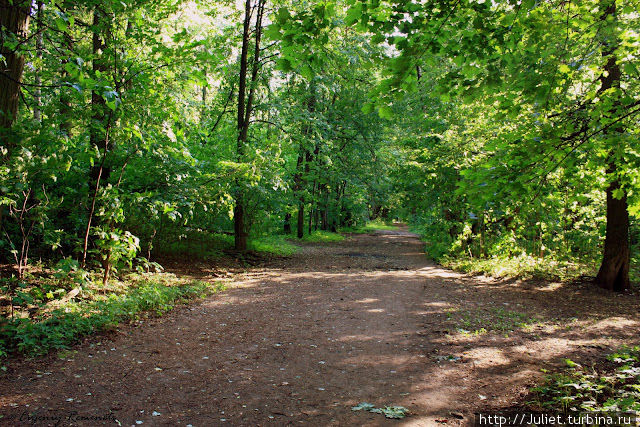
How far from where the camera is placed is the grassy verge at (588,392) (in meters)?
2.98

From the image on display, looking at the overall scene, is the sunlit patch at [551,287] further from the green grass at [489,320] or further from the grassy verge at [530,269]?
the green grass at [489,320]

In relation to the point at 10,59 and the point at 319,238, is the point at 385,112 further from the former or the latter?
the point at 319,238

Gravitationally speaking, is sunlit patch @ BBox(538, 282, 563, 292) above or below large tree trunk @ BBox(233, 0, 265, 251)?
below

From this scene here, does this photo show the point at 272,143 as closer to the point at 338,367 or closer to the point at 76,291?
the point at 76,291

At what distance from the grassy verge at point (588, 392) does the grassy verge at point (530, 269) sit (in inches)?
265

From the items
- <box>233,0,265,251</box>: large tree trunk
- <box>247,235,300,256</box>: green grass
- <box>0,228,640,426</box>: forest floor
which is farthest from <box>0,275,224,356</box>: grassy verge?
<box>247,235,300,256</box>: green grass

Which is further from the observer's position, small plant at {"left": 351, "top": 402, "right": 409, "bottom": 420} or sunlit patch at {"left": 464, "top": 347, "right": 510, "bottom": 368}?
sunlit patch at {"left": 464, "top": 347, "right": 510, "bottom": 368}

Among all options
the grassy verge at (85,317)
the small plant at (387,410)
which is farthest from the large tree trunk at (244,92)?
the small plant at (387,410)

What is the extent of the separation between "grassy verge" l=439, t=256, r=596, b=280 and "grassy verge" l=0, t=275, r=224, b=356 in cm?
798

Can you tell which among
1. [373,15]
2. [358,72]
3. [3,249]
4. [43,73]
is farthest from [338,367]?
[358,72]

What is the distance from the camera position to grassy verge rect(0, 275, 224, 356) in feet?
14.4

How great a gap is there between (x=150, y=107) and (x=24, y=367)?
4290 millimetres

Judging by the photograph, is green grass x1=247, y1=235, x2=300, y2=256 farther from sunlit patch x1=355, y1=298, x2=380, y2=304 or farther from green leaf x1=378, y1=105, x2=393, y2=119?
green leaf x1=378, y1=105, x2=393, y2=119

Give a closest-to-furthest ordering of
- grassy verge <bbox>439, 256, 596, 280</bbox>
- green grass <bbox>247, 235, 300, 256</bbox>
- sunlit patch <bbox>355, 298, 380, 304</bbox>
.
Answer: sunlit patch <bbox>355, 298, 380, 304</bbox>, grassy verge <bbox>439, 256, 596, 280</bbox>, green grass <bbox>247, 235, 300, 256</bbox>
